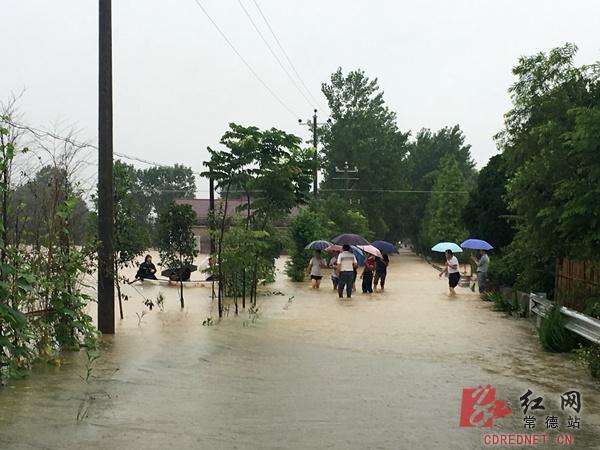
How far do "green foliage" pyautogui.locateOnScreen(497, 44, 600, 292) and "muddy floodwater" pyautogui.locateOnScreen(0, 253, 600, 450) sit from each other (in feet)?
5.74

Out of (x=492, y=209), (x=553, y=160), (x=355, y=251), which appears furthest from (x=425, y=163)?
(x=553, y=160)

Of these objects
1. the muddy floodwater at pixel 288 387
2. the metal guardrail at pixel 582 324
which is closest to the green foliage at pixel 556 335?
the metal guardrail at pixel 582 324

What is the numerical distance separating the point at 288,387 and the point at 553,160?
638cm

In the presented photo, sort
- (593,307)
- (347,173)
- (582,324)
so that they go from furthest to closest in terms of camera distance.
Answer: (347,173) → (593,307) → (582,324)

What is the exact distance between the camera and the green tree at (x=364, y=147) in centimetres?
6419

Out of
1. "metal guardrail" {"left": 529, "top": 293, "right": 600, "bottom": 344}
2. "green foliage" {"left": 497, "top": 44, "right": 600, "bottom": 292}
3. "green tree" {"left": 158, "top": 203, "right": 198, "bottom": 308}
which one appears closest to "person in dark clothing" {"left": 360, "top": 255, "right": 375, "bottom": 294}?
"green tree" {"left": 158, "top": 203, "right": 198, "bottom": 308}

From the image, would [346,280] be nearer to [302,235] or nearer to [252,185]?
[252,185]

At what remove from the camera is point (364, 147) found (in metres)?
63.7

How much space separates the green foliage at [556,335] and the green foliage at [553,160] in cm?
102

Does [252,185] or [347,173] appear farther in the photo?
[347,173]

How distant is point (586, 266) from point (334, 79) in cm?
5616

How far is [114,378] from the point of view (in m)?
8.57

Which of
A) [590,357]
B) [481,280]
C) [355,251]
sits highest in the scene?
[355,251]

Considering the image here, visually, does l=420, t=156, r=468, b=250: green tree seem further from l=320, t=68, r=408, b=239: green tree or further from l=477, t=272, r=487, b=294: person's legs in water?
l=477, t=272, r=487, b=294: person's legs in water
